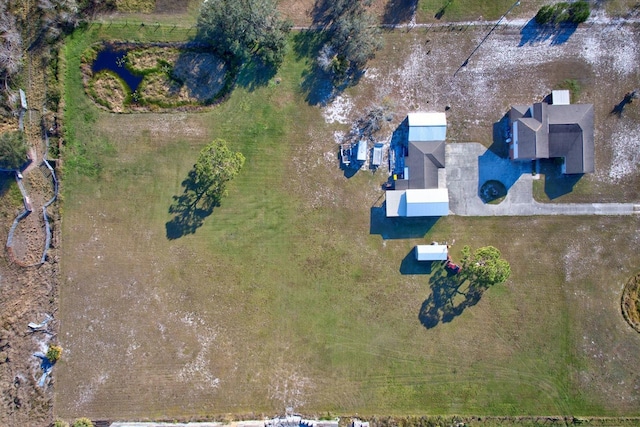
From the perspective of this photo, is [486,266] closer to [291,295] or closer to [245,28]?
[291,295]

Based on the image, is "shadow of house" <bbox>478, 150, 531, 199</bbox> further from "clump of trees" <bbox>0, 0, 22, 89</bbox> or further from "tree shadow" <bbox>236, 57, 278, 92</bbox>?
"clump of trees" <bbox>0, 0, 22, 89</bbox>

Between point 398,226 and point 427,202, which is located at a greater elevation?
point 427,202

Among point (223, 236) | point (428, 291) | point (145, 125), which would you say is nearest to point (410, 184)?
point (428, 291)

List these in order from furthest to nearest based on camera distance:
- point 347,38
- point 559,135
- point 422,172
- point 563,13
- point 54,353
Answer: point 563,13, point 347,38, point 422,172, point 54,353, point 559,135

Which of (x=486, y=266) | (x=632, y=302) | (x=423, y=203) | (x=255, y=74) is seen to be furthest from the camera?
(x=255, y=74)

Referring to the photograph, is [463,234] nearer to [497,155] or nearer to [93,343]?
[497,155]

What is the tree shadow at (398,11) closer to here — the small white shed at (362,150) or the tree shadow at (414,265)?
the small white shed at (362,150)

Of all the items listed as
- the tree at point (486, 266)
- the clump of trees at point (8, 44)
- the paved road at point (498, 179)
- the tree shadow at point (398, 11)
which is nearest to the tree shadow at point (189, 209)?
the clump of trees at point (8, 44)

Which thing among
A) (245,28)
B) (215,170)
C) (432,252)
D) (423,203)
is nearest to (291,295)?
(215,170)
